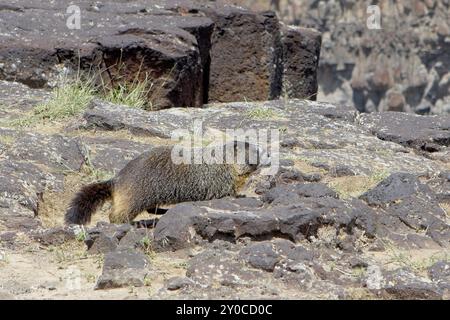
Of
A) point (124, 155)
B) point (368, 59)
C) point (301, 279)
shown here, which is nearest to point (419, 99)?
point (368, 59)

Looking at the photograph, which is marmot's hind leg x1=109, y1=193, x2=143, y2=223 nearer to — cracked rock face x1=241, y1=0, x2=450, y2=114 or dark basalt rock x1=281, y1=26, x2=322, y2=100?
dark basalt rock x1=281, y1=26, x2=322, y2=100

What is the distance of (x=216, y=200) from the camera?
19.9 ft

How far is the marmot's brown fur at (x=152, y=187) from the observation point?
20.2 ft

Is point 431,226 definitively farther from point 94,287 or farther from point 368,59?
point 368,59

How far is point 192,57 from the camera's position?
30.5 ft

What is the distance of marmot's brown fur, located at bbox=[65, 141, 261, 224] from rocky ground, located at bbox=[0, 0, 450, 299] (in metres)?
0.16

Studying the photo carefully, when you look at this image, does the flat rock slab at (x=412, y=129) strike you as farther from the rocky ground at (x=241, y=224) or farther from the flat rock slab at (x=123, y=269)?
the flat rock slab at (x=123, y=269)

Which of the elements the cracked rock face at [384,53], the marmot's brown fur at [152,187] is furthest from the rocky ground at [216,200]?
the cracked rock face at [384,53]

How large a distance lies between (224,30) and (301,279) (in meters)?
5.33

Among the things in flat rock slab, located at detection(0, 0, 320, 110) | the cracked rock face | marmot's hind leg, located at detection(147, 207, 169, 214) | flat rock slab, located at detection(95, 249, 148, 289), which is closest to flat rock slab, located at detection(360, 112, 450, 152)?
flat rock slab, located at detection(0, 0, 320, 110)

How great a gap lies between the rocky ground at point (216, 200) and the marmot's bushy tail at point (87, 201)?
16 cm

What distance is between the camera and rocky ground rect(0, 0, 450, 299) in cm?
512

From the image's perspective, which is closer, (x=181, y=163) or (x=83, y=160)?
(x=181, y=163)
